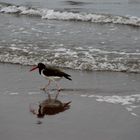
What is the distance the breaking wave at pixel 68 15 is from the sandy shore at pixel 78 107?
10.7 m

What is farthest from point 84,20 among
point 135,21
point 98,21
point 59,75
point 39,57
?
point 59,75

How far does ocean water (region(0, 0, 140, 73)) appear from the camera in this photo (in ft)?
53.4

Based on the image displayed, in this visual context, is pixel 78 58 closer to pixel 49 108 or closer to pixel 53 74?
pixel 53 74

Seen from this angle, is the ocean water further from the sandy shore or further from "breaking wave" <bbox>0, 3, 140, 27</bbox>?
the sandy shore

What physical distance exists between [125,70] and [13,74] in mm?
3076

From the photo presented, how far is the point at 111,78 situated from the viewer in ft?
46.4

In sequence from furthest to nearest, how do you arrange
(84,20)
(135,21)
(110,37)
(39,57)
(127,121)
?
1. (84,20)
2. (135,21)
3. (110,37)
4. (39,57)
5. (127,121)

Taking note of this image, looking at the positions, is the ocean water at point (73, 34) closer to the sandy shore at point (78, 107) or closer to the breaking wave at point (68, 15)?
the breaking wave at point (68, 15)

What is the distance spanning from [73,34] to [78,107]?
9.79 metres

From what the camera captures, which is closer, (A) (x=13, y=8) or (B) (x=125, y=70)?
(B) (x=125, y=70)

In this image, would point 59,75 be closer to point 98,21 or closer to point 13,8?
point 98,21

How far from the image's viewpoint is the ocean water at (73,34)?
16.3 meters

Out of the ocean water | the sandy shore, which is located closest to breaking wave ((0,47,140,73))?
the ocean water

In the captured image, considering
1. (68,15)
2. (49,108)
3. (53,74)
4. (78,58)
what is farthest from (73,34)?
(49,108)
